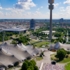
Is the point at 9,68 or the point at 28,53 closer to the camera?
the point at 9,68

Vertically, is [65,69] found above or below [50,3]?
below

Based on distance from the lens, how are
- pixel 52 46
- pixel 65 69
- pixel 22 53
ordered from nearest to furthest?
pixel 65 69 → pixel 22 53 → pixel 52 46

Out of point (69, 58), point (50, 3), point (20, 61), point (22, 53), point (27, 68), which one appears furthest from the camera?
point (50, 3)

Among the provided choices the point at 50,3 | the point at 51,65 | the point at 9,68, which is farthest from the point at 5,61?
the point at 50,3

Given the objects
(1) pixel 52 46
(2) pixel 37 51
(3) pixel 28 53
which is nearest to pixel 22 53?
(3) pixel 28 53

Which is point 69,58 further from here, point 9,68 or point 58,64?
point 9,68

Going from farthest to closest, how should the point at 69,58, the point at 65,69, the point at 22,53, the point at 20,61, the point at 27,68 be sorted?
the point at 69,58
the point at 22,53
the point at 20,61
the point at 65,69
the point at 27,68

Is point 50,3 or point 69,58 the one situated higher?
point 50,3

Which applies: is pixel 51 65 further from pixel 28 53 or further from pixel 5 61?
pixel 5 61

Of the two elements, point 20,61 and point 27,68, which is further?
point 20,61
